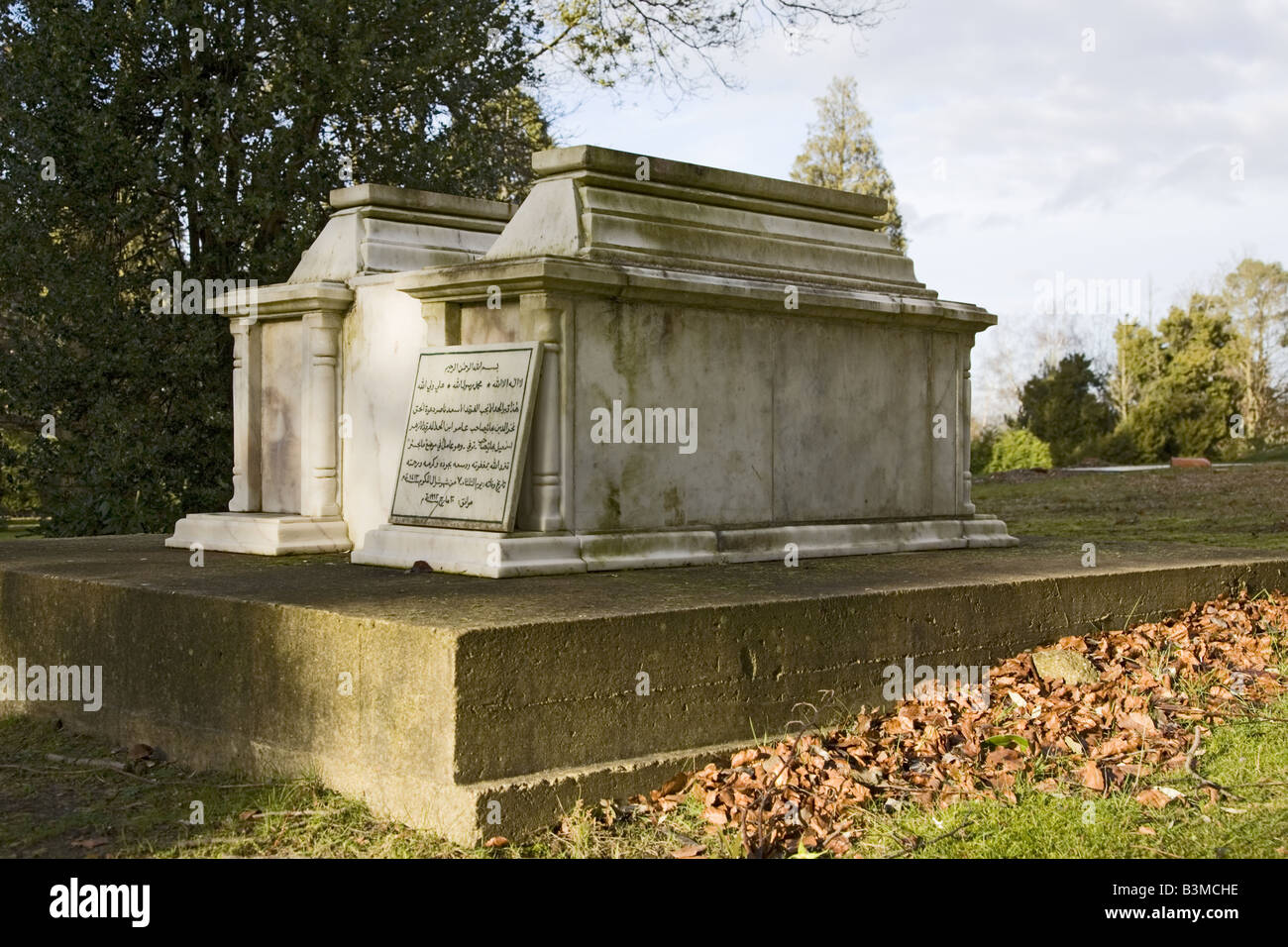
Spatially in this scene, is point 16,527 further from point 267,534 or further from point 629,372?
point 629,372

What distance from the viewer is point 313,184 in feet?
39.5

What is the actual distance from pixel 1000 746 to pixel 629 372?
2.50 m

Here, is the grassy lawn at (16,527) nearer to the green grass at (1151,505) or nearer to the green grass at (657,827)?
the green grass at (1151,505)

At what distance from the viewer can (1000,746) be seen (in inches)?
207

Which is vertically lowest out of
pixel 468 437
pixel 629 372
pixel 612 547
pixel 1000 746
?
pixel 1000 746

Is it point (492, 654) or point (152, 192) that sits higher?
point (152, 192)

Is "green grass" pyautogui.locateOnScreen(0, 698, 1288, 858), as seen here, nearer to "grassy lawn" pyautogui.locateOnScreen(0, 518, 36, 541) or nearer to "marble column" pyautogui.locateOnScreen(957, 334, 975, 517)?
"marble column" pyautogui.locateOnScreen(957, 334, 975, 517)

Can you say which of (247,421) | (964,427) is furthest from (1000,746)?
(247,421)

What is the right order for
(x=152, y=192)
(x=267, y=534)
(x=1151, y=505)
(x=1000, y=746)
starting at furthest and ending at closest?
(x=1151, y=505) < (x=152, y=192) < (x=267, y=534) < (x=1000, y=746)

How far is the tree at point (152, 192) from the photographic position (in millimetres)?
11633

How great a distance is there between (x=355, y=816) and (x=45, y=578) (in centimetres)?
265

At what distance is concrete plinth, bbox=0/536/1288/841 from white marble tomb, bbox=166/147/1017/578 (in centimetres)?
44

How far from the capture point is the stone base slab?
20.3ft

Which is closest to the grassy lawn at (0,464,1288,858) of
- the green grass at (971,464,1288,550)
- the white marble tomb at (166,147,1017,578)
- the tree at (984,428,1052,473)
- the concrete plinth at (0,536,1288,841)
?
the concrete plinth at (0,536,1288,841)
